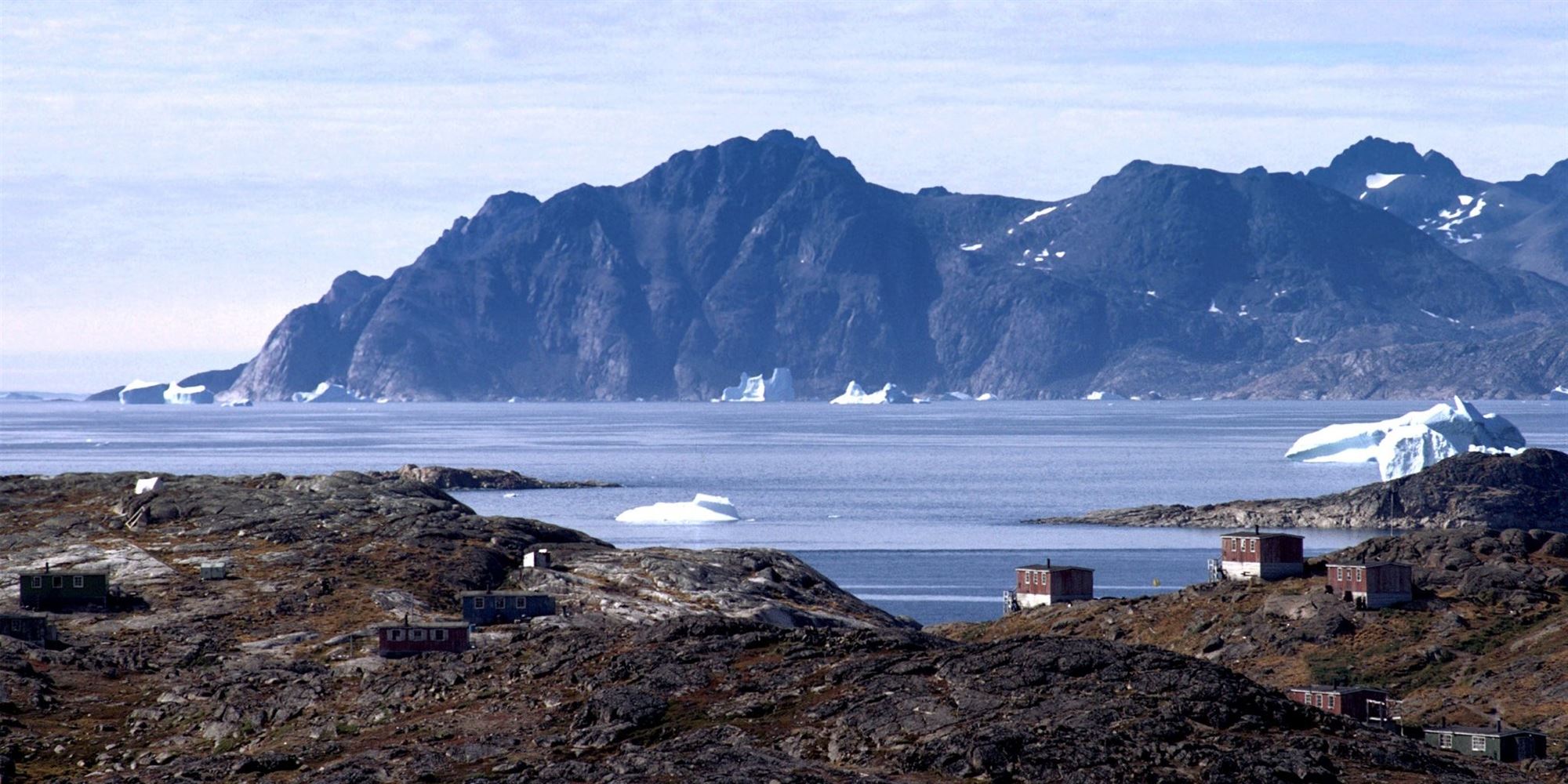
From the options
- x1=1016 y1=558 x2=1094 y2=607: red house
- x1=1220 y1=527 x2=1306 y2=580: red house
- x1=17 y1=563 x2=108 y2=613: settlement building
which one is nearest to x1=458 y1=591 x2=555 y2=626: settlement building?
x1=17 y1=563 x2=108 y2=613: settlement building

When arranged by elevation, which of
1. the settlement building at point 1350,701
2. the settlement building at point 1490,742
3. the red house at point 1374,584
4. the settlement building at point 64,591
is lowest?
the settlement building at point 1490,742

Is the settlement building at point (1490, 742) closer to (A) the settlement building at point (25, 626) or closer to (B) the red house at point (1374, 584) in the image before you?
(B) the red house at point (1374, 584)

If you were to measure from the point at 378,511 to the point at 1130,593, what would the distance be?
55179mm

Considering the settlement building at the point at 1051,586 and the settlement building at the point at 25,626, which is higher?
the settlement building at the point at 25,626

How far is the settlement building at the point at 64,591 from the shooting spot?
10181cm

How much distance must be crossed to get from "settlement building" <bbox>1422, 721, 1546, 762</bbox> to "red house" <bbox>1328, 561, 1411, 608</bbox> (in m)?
32.7

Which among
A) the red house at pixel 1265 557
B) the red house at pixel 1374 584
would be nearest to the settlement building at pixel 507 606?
the red house at pixel 1265 557

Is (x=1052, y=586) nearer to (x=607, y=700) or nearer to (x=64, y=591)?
(x=64, y=591)

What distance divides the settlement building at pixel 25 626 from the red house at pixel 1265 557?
65749 millimetres

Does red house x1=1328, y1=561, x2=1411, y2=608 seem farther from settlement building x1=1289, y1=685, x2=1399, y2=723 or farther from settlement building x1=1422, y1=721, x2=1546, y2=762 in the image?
settlement building x1=1422, y1=721, x2=1546, y2=762

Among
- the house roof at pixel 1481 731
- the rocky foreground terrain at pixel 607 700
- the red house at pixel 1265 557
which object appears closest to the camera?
the rocky foreground terrain at pixel 607 700

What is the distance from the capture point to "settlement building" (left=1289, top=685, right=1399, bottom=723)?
77.9 meters

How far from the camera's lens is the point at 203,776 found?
206 ft

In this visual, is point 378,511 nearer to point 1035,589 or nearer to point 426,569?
point 426,569
